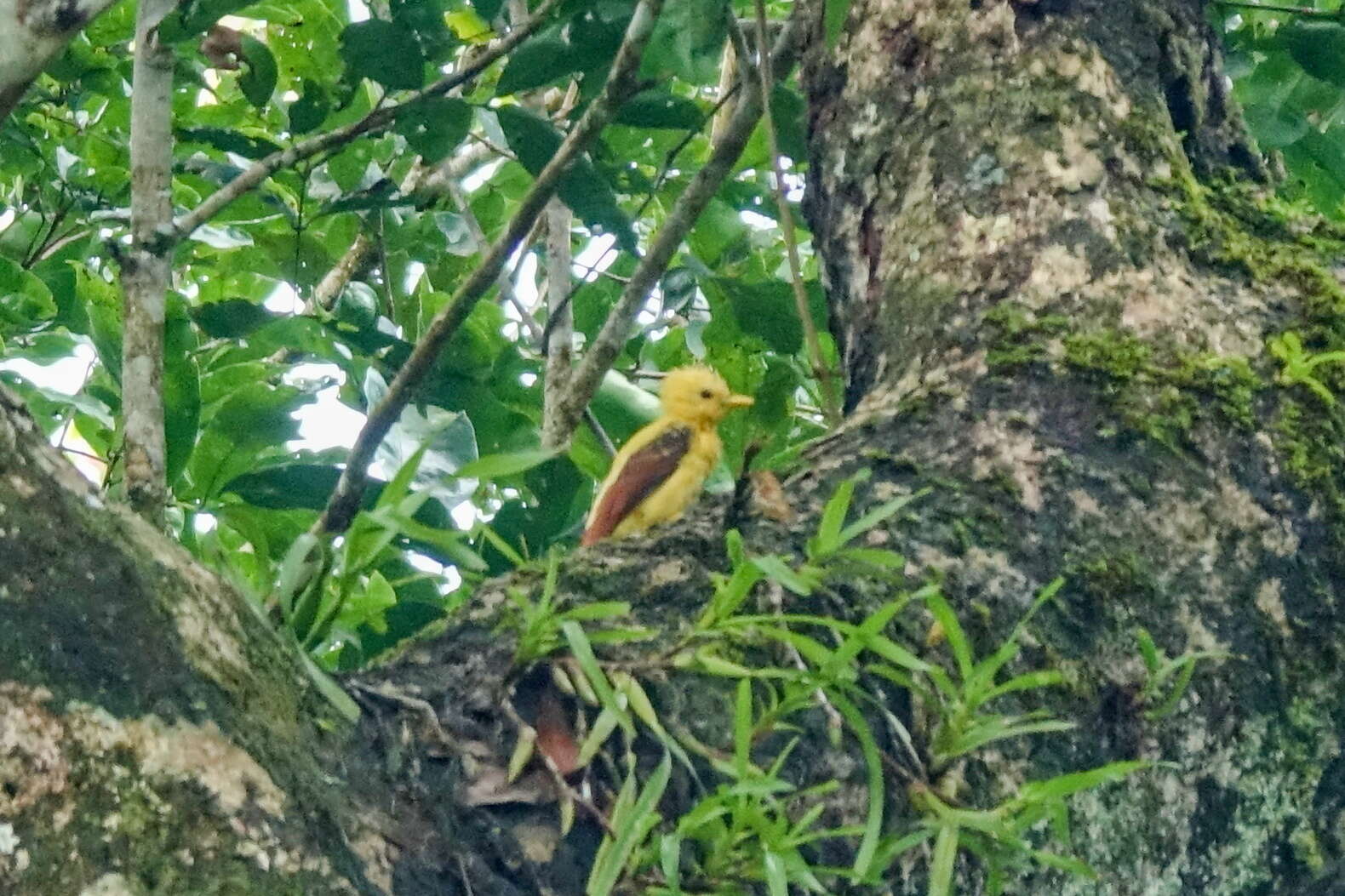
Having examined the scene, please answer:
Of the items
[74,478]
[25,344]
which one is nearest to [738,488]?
[74,478]

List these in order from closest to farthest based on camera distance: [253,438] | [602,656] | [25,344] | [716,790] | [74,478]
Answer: [74,478] < [716,790] < [602,656] < [253,438] < [25,344]

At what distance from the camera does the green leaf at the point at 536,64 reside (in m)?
3.05

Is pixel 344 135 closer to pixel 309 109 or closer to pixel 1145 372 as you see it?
pixel 309 109

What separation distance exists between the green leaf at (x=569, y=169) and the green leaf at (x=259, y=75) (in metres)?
0.48

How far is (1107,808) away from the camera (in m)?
1.90

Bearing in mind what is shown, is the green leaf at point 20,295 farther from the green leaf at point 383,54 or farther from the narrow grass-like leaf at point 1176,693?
the narrow grass-like leaf at point 1176,693

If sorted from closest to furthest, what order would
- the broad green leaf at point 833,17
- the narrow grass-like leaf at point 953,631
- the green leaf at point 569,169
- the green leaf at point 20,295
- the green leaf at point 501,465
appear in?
the narrow grass-like leaf at point 953,631 → the green leaf at point 501,465 → the broad green leaf at point 833,17 → the green leaf at point 569,169 → the green leaf at point 20,295

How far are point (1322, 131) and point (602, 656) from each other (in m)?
2.62

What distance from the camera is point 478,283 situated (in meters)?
3.00

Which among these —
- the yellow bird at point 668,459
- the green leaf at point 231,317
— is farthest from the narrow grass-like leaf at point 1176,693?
the green leaf at point 231,317

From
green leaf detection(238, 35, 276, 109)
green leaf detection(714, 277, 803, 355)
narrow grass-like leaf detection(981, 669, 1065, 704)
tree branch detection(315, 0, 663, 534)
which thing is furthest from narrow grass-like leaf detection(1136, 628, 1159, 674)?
green leaf detection(238, 35, 276, 109)

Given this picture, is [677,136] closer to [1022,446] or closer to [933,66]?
[933,66]

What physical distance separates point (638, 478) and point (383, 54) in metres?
1.38

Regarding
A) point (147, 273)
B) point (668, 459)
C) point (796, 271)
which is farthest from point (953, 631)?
point (668, 459)
